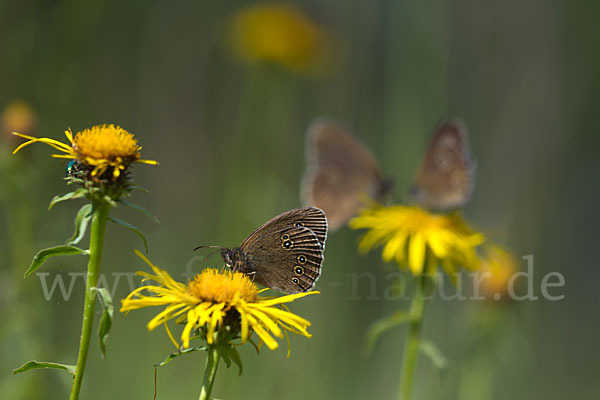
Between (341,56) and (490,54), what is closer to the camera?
(341,56)

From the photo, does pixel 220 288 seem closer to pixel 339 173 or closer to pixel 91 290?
pixel 91 290

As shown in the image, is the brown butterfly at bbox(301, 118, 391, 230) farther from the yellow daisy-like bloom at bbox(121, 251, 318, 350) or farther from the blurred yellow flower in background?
the yellow daisy-like bloom at bbox(121, 251, 318, 350)

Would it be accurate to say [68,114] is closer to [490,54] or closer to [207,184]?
[207,184]

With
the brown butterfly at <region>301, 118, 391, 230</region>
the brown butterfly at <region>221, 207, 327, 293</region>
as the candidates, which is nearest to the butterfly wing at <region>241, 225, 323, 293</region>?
the brown butterfly at <region>221, 207, 327, 293</region>

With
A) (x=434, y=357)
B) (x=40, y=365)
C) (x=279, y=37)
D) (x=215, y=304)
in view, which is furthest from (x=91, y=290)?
(x=279, y=37)

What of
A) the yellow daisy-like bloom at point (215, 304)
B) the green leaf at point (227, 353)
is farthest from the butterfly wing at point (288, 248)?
the green leaf at point (227, 353)

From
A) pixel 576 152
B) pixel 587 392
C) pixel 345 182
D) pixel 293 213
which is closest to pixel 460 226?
pixel 345 182
